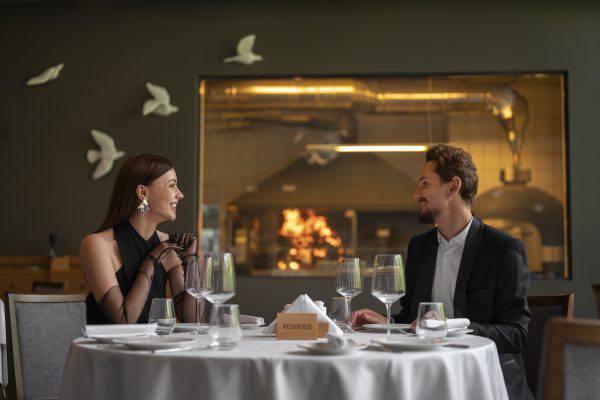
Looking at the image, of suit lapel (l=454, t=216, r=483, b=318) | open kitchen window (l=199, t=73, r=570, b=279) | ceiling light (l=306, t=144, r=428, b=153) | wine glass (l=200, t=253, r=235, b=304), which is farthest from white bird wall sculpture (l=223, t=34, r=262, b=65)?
wine glass (l=200, t=253, r=235, b=304)

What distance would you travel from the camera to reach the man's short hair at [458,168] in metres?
3.21

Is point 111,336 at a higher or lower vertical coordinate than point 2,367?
higher

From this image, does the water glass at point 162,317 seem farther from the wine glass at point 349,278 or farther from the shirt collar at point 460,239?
the shirt collar at point 460,239

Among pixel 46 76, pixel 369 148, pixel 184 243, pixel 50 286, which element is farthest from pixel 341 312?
pixel 369 148

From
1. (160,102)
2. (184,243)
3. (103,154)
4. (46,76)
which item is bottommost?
(184,243)

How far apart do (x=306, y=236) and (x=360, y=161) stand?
0.84 metres

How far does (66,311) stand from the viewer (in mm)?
2967

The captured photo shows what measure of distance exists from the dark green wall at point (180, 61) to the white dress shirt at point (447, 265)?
2.89 meters

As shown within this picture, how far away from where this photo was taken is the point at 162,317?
7.76ft

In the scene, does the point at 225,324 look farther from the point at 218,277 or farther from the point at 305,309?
the point at 305,309

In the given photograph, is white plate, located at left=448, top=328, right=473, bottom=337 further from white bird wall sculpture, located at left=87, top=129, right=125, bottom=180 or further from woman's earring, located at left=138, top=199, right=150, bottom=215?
white bird wall sculpture, located at left=87, top=129, right=125, bottom=180

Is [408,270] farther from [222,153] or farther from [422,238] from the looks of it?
[222,153]

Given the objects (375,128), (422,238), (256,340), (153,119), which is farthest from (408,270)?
(375,128)

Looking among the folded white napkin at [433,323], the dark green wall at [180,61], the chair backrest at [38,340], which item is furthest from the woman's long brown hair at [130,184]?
the dark green wall at [180,61]
